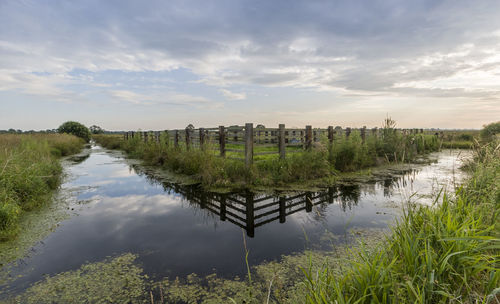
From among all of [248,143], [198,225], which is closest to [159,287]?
[198,225]

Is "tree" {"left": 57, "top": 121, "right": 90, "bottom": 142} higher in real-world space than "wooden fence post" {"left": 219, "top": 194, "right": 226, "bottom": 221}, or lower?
higher

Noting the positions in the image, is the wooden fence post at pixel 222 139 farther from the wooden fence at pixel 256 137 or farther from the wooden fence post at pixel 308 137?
the wooden fence post at pixel 308 137

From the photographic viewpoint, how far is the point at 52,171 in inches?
320

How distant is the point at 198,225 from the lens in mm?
4617

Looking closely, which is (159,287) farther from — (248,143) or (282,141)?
(282,141)

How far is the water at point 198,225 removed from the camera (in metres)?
3.28

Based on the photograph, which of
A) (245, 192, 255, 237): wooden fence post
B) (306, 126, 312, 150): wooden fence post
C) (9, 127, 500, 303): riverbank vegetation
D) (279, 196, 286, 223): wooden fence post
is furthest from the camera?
(306, 126, 312, 150): wooden fence post

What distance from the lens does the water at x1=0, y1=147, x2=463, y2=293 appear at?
129 inches

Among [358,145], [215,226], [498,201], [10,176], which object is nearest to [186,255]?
[215,226]

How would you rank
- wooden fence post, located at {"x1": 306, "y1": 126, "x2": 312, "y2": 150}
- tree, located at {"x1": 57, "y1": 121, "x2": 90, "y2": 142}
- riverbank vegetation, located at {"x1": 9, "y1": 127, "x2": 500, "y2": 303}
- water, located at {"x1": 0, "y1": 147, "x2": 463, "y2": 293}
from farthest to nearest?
tree, located at {"x1": 57, "y1": 121, "x2": 90, "y2": 142}, wooden fence post, located at {"x1": 306, "y1": 126, "x2": 312, "y2": 150}, water, located at {"x1": 0, "y1": 147, "x2": 463, "y2": 293}, riverbank vegetation, located at {"x1": 9, "y1": 127, "x2": 500, "y2": 303}

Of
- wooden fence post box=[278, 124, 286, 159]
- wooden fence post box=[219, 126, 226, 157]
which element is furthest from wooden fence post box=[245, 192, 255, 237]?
wooden fence post box=[219, 126, 226, 157]

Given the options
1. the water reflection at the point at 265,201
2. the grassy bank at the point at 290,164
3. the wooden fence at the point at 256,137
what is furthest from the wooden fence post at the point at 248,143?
the water reflection at the point at 265,201

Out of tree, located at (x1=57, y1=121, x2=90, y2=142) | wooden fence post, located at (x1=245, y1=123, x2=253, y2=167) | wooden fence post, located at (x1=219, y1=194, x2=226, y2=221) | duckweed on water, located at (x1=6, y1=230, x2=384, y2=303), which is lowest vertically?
duckweed on water, located at (x1=6, y1=230, x2=384, y2=303)

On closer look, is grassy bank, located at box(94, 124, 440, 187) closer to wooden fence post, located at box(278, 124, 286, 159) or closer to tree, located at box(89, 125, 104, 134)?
wooden fence post, located at box(278, 124, 286, 159)
